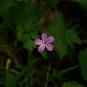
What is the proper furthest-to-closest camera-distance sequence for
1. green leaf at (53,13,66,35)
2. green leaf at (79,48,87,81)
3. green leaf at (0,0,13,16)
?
1. green leaf at (0,0,13,16)
2. green leaf at (79,48,87,81)
3. green leaf at (53,13,66,35)

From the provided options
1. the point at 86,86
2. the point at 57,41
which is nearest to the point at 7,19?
the point at 57,41

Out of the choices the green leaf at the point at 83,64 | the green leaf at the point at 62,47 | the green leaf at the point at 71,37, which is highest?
the green leaf at the point at 71,37

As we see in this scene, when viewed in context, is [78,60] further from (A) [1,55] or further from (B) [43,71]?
(A) [1,55]

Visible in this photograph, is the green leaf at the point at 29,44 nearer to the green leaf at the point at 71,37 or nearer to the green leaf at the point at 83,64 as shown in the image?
the green leaf at the point at 71,37

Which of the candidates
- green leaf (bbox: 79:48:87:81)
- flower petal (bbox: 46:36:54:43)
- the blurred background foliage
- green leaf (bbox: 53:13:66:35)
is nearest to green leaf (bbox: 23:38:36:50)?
the blurred background foliage

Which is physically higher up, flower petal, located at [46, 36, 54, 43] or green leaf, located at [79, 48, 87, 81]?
flower petal, located at [46, 36, 54, 43]

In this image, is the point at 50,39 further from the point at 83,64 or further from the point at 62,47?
the point at 83,64

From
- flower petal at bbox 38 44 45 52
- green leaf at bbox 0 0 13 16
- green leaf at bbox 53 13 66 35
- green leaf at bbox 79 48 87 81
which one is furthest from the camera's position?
green leaf at bbox 0 0 13 16

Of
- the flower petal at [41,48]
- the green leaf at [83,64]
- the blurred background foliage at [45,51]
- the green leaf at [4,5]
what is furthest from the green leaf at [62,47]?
the green leaf at [4,5]

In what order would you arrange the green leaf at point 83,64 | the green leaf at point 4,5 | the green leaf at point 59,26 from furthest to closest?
the green leaf at point 4,5 → the green leaf at point 83,64 → the green leaf at point 59,26

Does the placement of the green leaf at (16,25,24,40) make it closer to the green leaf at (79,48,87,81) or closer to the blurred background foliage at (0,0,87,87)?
the blurred background foliage at (0,0,87,87)

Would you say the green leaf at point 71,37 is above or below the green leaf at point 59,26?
below

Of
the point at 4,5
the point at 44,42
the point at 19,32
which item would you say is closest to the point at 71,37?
the point at 44,42
